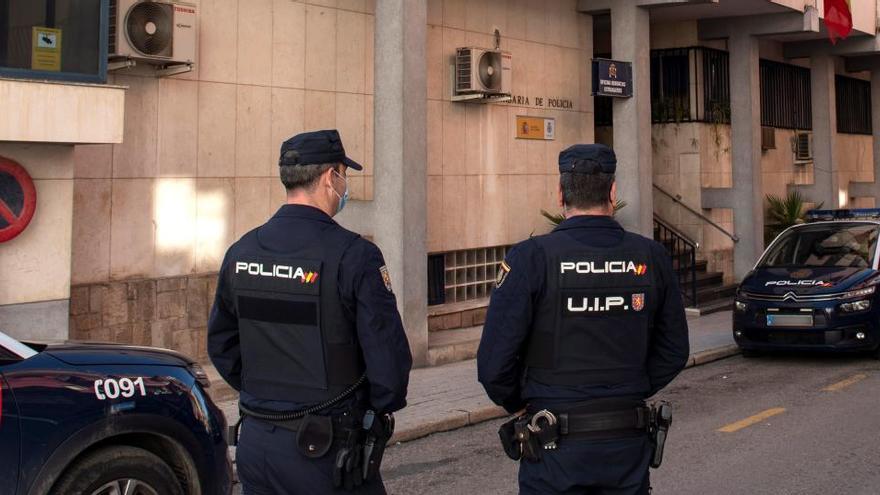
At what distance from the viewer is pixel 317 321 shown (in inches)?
149

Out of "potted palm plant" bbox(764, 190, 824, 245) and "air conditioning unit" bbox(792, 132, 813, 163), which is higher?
"air conditioning unit" bbox(792, 132, 813, 163)

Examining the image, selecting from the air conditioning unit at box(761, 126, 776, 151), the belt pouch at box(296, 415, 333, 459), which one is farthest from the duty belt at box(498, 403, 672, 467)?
the air conditioning unit at box(761, 126, 776, 151)

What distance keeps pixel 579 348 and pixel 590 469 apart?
461mm

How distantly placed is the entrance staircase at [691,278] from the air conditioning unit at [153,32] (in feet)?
31.5

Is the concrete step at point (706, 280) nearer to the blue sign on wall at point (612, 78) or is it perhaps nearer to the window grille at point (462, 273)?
the blue sign on wall at point (612, 78)

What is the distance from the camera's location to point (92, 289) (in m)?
10.0

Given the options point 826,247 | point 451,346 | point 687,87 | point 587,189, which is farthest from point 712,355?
point 587,189

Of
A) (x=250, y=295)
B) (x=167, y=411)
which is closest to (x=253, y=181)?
(x=167, y=411)

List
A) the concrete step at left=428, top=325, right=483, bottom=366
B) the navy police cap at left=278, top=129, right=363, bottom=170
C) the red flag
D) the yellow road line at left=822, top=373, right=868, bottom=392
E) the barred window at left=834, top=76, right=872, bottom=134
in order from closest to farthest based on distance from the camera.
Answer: the navy police cap at left=278, top=129, right=363, bottom=170, the yellow road line at left=822, top=373, right=868, bottom=392, the concrete step at left=428, top=325, right=483, bottom=366, the red flag, the barred window at left=834, top=76, right=872, bottom=134

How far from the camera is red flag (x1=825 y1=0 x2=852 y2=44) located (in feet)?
65.5

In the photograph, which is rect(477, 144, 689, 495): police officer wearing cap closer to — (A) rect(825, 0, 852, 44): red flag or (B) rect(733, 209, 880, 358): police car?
(B) rect(733, 209, 880, 358): police car

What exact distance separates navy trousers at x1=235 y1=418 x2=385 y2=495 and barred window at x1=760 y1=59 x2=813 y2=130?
64.7 feet

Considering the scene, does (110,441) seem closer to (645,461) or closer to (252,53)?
(645,461)

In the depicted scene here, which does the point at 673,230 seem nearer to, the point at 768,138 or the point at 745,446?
the point at 768,138
